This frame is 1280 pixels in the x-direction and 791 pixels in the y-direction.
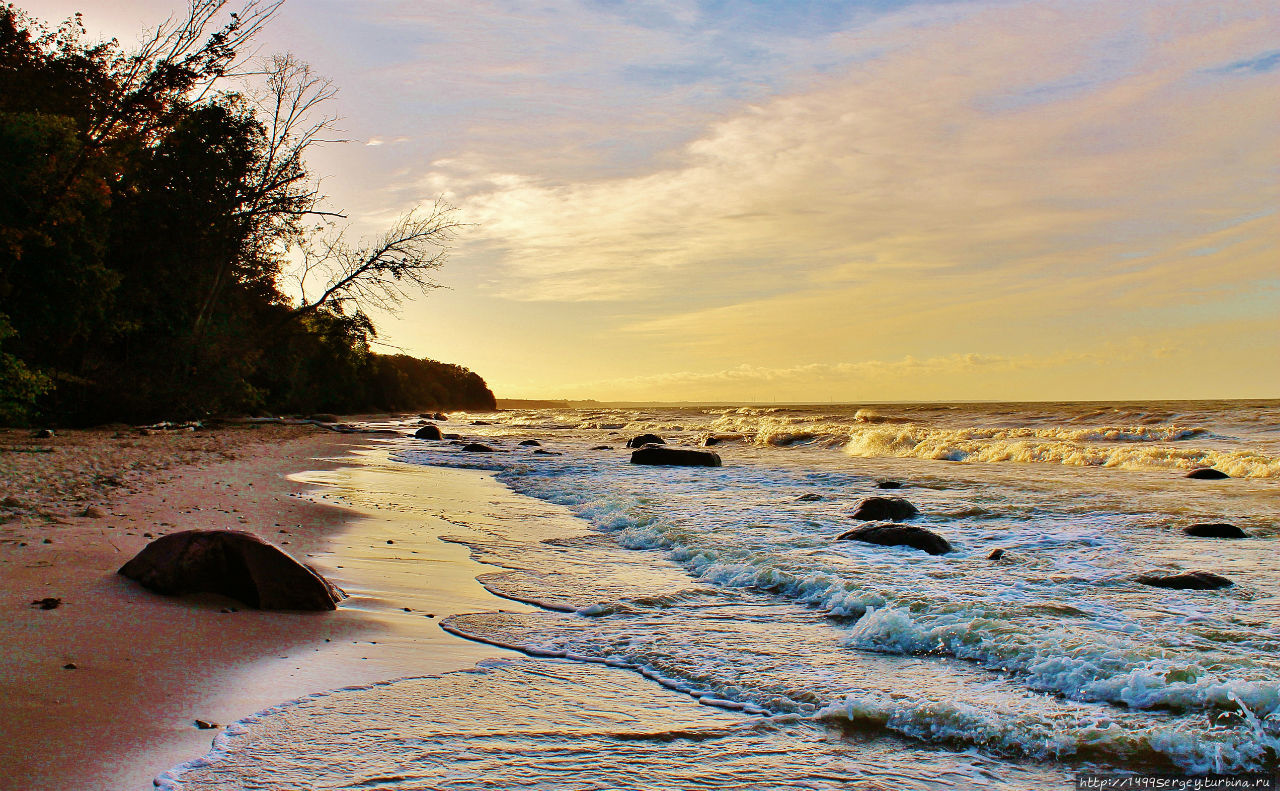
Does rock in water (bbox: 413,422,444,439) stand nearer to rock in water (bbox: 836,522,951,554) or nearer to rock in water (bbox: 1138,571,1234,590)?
rock in water (bbox: 836,522,951,554)

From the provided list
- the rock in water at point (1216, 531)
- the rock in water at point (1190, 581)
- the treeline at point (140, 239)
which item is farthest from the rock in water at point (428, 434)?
the rock in water at point (1190, 581)

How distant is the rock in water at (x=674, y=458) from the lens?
57.5 feet

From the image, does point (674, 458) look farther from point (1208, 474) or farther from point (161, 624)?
point (161, 624)

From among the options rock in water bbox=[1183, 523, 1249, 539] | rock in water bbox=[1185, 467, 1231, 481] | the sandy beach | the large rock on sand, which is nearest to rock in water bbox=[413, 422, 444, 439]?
the sandy beach

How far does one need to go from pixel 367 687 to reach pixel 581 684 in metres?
→ 1.02

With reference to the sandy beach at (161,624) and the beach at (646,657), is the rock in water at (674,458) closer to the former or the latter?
the beach at (646,657)

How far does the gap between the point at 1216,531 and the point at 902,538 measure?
361cm

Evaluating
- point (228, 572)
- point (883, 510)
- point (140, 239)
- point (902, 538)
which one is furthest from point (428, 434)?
point (228, 572)

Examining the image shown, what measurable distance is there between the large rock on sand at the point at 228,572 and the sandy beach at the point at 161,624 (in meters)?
0.11

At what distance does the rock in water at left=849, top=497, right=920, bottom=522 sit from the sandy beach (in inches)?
201

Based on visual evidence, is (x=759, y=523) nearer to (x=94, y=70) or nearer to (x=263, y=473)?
(x=263, y=473)

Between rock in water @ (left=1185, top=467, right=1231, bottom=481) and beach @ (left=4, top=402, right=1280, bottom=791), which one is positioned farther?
rock in water @ (left=1185, top=467, right=1231, bottom=481)

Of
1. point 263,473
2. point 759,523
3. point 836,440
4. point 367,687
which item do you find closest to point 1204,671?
point 367,687

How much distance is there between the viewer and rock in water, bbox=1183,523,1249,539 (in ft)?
26.1
